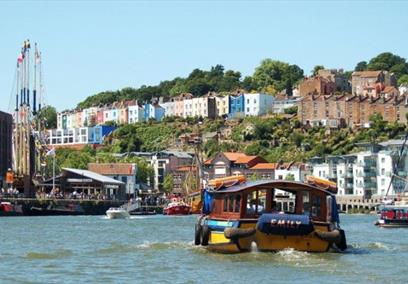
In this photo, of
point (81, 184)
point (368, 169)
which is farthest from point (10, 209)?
point (368, 169)

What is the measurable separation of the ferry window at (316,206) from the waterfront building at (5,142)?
124 metres

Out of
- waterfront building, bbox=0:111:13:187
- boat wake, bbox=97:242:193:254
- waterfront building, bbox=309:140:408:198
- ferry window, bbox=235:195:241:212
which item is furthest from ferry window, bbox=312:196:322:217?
waterfront building, bbox=309:140:408:198

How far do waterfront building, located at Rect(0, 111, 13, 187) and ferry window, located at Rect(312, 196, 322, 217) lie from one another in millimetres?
124046

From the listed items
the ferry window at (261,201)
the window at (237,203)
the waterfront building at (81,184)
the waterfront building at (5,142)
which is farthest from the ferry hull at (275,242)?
the waterfront building at (5,142)

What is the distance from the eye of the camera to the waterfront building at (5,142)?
173750mm

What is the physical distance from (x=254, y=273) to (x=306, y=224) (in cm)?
721

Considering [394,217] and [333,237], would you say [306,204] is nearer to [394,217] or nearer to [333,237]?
[333,237]

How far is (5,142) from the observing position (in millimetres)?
176000

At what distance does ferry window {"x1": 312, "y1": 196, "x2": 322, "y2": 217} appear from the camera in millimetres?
53094

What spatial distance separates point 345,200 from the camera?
184m

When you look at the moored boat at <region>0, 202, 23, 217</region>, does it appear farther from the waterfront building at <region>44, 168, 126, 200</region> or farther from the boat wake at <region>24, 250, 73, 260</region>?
the boat wake at <region>24, 250, 73, 260</region>

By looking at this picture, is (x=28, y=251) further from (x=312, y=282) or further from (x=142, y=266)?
(x=312, y=282)

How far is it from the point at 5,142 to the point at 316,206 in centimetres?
12763

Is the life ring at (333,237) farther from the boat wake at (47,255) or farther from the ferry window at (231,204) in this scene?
the boat wake at (47,255)
